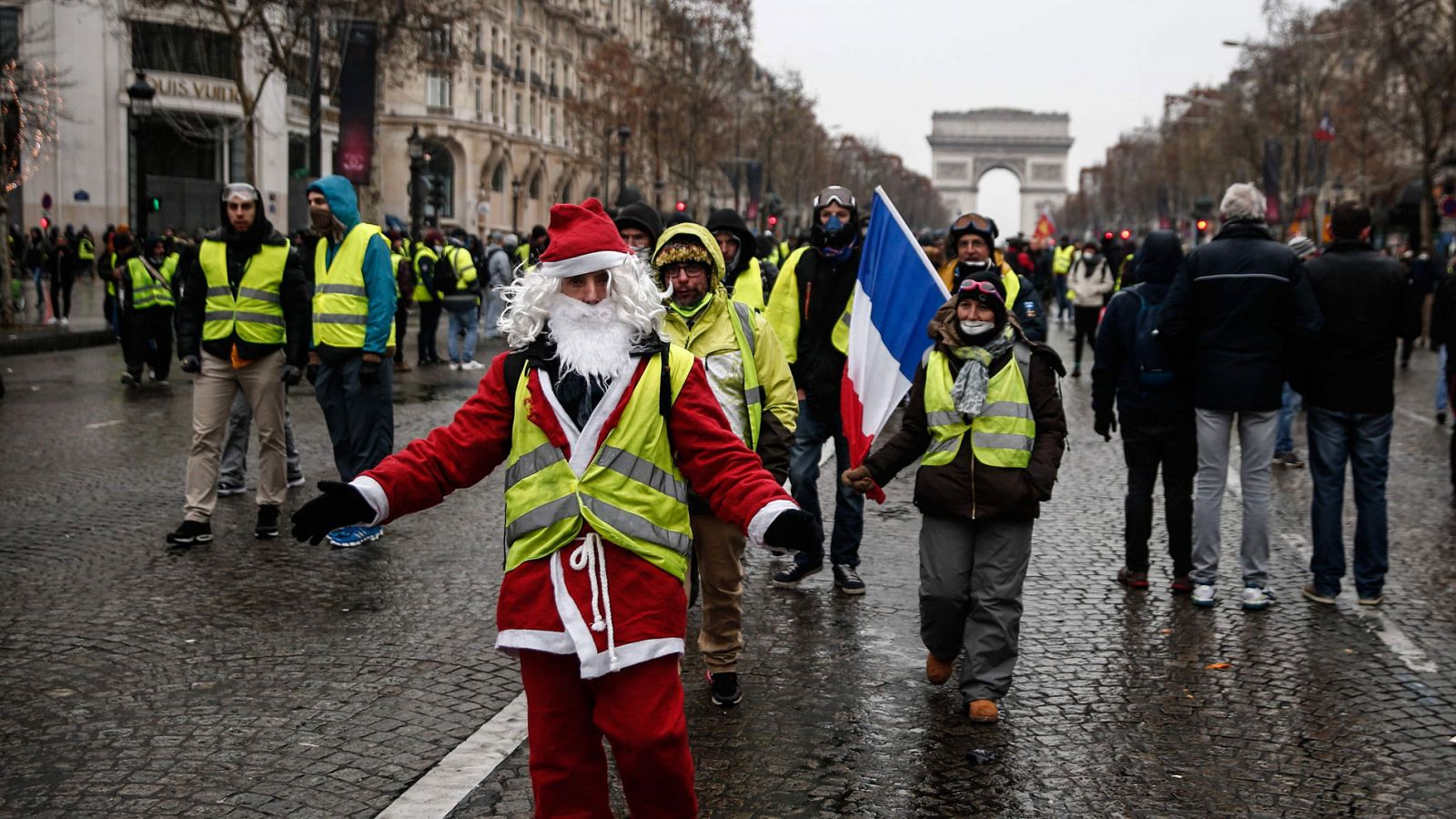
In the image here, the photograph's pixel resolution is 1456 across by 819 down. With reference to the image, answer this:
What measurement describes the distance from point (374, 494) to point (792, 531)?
0.96 metres

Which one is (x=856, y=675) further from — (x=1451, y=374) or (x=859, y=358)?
(x=1451, y=374)

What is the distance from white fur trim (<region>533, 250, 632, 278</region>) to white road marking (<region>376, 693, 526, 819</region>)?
1579mm

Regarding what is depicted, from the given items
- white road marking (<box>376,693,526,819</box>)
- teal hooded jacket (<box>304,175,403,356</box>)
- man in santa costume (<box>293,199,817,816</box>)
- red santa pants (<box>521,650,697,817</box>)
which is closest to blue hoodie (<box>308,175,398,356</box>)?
teal hooded jacket (<box>304,175,403,356</box>)

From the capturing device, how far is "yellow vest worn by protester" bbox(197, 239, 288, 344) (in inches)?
317

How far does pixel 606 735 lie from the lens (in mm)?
3443

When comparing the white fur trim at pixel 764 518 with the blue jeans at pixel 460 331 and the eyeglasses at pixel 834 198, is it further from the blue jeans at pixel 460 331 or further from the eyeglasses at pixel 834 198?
the blue jeans at pixel 460 331

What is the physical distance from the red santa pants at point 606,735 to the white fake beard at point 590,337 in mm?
660

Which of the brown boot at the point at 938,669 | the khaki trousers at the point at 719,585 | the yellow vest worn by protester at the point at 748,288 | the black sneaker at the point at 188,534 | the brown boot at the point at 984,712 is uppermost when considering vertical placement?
the yellow vest worn by protester at the point at 748,288

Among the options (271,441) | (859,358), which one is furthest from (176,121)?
(859,358)

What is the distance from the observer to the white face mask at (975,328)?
5.41 m

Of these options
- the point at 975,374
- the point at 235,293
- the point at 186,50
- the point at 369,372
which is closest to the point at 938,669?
the point at 975,374

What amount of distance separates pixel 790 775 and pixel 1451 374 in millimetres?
7124

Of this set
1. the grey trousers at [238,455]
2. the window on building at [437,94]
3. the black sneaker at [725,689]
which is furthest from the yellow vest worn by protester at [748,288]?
the window on building at [437,94]

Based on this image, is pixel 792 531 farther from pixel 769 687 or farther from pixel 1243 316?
pixel 1243 316
